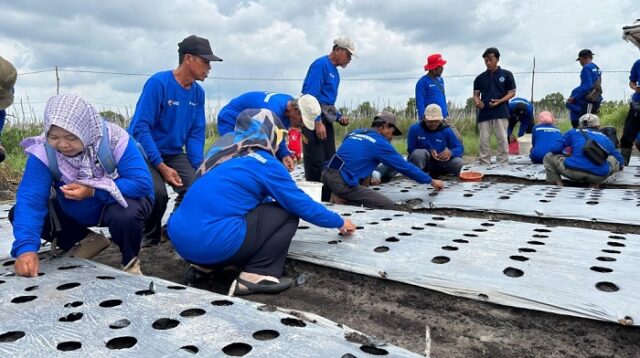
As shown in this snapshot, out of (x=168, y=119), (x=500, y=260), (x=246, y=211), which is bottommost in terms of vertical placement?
(x=500, y=260)

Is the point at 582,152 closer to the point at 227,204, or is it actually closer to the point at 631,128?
the point at 631,128

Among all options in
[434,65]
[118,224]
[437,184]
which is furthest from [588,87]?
[118,224]

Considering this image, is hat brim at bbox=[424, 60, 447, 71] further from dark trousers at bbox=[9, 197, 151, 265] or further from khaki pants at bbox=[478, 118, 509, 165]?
dark trousers at bbox=[9, 197, 151, 265]

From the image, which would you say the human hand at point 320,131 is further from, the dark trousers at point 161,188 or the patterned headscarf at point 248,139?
the patterned headscarf at point 248,139

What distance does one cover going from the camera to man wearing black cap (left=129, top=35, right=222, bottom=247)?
3.03 m

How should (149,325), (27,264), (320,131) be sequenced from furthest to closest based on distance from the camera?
(320,131) → (27,264) → (149,325)

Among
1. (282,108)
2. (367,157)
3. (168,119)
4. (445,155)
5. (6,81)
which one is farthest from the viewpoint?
(445,155)

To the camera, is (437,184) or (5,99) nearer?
(5,99)

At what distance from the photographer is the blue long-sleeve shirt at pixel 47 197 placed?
2.13 meters

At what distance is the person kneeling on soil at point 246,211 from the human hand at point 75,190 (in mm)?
406

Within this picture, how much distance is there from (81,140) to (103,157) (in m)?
0.17

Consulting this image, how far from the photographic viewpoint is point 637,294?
2.01m

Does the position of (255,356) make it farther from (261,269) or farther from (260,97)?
(260,97)

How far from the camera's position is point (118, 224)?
237 centimetres
